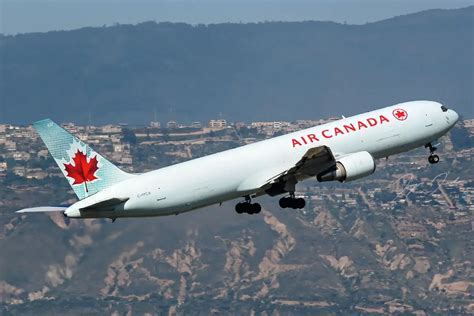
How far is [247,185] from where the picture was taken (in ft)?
344

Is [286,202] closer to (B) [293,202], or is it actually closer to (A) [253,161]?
(B) [293,202]

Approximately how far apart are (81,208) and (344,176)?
63.9ft

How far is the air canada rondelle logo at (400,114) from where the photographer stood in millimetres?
111562

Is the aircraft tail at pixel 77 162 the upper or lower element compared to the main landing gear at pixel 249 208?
upper

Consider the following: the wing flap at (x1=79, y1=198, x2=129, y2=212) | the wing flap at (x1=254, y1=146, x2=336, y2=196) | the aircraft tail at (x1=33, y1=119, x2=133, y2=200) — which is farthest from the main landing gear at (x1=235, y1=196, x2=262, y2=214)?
the wing flap at (x1=79, y1=198, x2=129, y2=212)

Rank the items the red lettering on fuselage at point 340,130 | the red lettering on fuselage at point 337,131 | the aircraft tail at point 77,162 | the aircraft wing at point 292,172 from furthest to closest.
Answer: the red lettering on fuselage at point 337,131 → the red lettering on fuselage at point 340,130 → the aircraft wing at point 292,172 → the aircraft tail at point 77,162

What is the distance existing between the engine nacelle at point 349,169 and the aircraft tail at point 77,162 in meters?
15.4

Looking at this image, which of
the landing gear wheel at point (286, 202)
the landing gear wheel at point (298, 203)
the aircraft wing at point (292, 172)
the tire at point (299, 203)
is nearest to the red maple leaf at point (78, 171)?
the aircraft wing at point (292, 172)

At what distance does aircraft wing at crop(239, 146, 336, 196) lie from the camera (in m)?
104

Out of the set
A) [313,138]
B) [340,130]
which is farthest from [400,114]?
[313,138]

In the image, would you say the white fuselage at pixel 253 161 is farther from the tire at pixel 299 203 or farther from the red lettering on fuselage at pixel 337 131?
the tire at pixel 299 203

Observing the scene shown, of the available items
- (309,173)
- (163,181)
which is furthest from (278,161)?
(163,181)

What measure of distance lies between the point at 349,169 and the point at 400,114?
839cm

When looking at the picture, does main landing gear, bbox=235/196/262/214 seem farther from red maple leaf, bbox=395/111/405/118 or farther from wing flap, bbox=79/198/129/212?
wing flap, bbox=79/198/129/212
